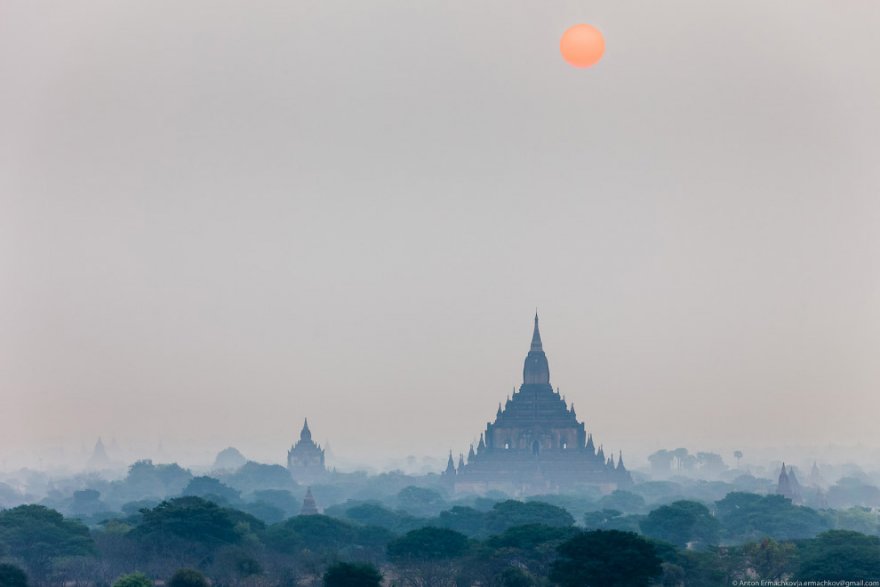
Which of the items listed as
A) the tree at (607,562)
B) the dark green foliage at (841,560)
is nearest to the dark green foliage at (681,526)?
the dark green foliage at (841,560)

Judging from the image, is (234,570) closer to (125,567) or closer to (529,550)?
(125,567)

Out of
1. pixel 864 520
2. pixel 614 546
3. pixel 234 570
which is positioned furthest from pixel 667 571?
pixel 864 520

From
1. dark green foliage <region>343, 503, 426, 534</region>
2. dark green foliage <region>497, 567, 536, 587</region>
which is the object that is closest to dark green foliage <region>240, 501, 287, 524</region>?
dark green foliage <region>343, 503, 426, 534</region>

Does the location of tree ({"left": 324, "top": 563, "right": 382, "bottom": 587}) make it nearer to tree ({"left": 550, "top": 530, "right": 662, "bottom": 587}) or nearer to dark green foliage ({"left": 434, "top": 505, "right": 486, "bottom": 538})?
tree ({"left": 550, "top": 530, "right": 662, "bottom": 587})

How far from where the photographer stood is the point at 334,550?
12588 centimetres

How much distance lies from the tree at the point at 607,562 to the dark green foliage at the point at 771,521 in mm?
50954

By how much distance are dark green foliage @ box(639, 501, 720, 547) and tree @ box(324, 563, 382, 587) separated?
46.6 m

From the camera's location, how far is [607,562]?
94.2 metres

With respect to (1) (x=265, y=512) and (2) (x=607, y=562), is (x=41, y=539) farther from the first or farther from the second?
(1) (x=265, y=512)

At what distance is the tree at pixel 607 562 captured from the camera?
307ft

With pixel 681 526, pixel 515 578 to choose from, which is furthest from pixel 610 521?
pixel 515 578

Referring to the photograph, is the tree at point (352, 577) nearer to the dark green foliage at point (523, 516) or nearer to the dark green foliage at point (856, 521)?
the dark green foliage at point (523, 516)

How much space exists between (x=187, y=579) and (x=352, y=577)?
34.2 ft

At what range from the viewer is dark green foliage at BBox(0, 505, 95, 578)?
115812mm
